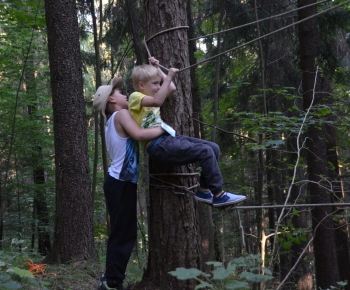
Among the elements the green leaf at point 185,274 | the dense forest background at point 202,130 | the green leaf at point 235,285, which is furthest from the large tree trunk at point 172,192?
the green leaf at point 185,274

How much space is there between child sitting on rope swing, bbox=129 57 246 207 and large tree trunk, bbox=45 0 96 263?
306cm

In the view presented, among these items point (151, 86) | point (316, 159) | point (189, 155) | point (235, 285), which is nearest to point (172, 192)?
point (189, 155)

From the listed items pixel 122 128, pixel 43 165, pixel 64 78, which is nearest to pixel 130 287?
pixel 122 128

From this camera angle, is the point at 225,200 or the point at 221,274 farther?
the point at 225,200

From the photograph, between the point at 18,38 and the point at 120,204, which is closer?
the point at 120,204

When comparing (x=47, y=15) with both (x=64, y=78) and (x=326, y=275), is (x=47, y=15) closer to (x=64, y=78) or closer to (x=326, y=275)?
(x=64, y=78)

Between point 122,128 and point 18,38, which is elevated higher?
point 18,38

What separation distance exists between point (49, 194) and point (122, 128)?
10.4 metres

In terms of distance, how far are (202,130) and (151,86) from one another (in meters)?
8.22

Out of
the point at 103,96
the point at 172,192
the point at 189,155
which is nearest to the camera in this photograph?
the point at 189,155

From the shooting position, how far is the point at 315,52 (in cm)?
860

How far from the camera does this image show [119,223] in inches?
136

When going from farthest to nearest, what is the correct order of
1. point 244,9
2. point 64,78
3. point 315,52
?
point 244,9 < point 315,52 < point 64,78

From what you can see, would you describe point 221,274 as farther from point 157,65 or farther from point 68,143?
point 68,143
